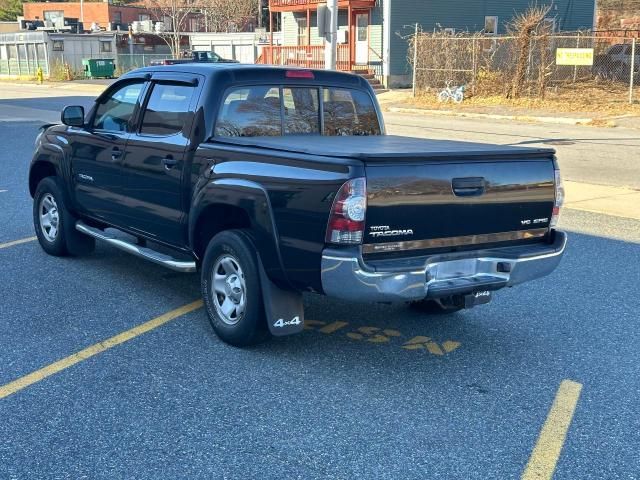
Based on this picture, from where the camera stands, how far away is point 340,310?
19.7ft

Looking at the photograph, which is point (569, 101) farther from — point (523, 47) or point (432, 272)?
point (432, 272)

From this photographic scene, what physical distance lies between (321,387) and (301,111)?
7.80 feet

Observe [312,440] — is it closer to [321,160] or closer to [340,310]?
[321,160]

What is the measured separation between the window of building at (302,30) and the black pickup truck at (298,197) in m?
35.5

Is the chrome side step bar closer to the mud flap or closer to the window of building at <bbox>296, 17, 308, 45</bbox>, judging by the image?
the mud flap

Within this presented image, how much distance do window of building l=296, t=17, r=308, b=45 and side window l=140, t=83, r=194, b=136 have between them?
35843 mm

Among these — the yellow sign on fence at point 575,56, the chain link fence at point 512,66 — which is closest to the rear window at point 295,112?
the chain link fence at point 512,66

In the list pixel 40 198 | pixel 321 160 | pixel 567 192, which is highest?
pixel 321 160

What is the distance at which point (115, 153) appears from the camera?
248 inches

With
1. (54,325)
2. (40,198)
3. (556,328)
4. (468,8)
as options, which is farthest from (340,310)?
(468,8)

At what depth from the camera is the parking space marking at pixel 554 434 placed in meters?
3.65

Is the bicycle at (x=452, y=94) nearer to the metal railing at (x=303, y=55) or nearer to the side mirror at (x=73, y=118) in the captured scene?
the metal railing at (x=303, y=55)

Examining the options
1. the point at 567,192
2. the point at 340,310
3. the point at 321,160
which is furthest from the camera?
the point at 567,192

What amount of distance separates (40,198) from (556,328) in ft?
16.2
